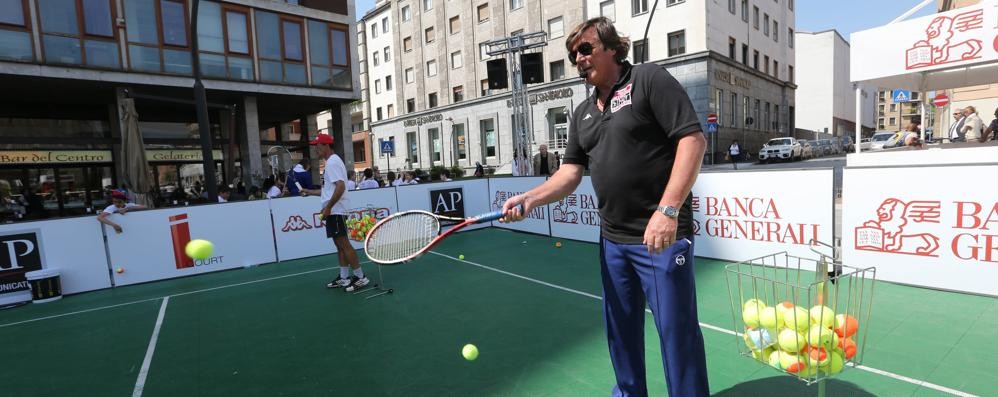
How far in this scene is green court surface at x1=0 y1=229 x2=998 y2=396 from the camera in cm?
365

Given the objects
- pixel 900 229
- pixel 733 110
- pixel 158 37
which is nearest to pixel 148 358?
pixel 900 229

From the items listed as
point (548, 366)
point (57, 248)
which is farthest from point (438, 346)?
point (57, 248)

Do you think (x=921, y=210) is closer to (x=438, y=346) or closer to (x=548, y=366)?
(x=548, y=366)

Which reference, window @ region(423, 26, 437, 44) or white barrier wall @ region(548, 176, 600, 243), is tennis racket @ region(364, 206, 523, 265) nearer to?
white barrier wall @ region(548, 176, 600, 243)

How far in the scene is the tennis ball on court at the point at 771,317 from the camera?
2.17 metres

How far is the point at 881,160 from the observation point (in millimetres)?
11195

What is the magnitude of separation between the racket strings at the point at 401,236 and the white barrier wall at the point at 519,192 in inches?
248

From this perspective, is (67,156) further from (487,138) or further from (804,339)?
(487,138)

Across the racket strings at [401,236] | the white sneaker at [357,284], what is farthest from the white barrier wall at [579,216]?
the racket strings at [401,236]

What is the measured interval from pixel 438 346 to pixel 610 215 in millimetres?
2651

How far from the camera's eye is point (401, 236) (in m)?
3.55

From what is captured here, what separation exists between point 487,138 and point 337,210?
107 feet

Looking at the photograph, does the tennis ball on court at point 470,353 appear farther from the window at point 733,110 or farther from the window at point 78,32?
the window at point 733,110

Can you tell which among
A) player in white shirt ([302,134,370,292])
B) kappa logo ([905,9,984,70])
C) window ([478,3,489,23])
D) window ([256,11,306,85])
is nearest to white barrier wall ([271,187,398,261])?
player in white shirt ([302,134,370,292])
